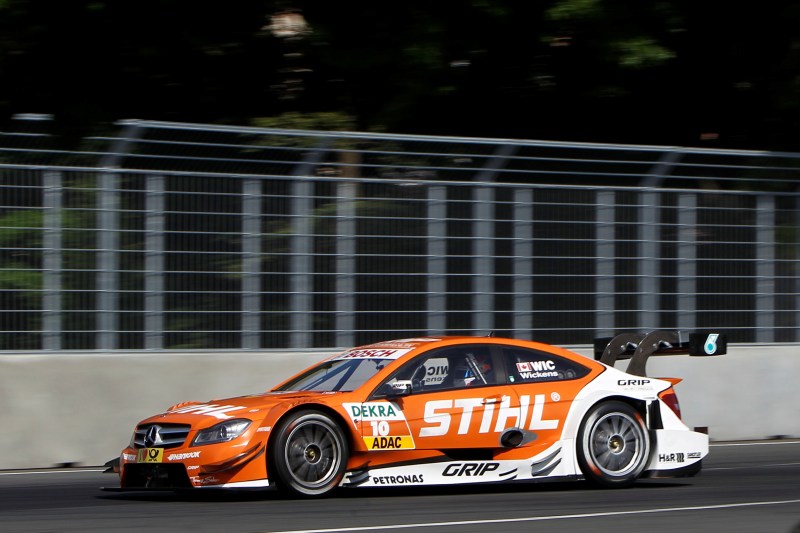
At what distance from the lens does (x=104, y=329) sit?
12.7 metres

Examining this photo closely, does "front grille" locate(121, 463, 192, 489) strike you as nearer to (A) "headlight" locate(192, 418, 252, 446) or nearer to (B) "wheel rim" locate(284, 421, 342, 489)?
(A) "headlight" locate(192, 418, 252, 446)

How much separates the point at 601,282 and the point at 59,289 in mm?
6121

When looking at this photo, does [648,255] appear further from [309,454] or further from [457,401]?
[309,454]

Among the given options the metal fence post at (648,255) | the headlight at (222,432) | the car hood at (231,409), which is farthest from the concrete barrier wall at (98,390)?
the metal fence post at (648,255)

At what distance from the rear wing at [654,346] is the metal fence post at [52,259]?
5.10 meters

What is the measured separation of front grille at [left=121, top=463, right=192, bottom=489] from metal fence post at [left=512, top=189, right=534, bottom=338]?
20.0ft

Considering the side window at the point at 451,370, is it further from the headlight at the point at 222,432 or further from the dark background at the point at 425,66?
the dark background at the point at 425,66

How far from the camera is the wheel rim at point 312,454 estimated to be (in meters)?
9.22

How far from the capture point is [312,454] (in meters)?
9.30

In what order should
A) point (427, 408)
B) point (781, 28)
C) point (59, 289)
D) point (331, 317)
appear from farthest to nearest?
point (781, 28) → point (331, 317) → point (59, 289) → point (427, 408)

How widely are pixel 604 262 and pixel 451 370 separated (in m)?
5.46

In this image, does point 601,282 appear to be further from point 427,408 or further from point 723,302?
point 427,408

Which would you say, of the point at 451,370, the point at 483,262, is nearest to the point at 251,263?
the point at 483,262

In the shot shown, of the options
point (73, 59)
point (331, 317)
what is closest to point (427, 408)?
point (331, 317)
